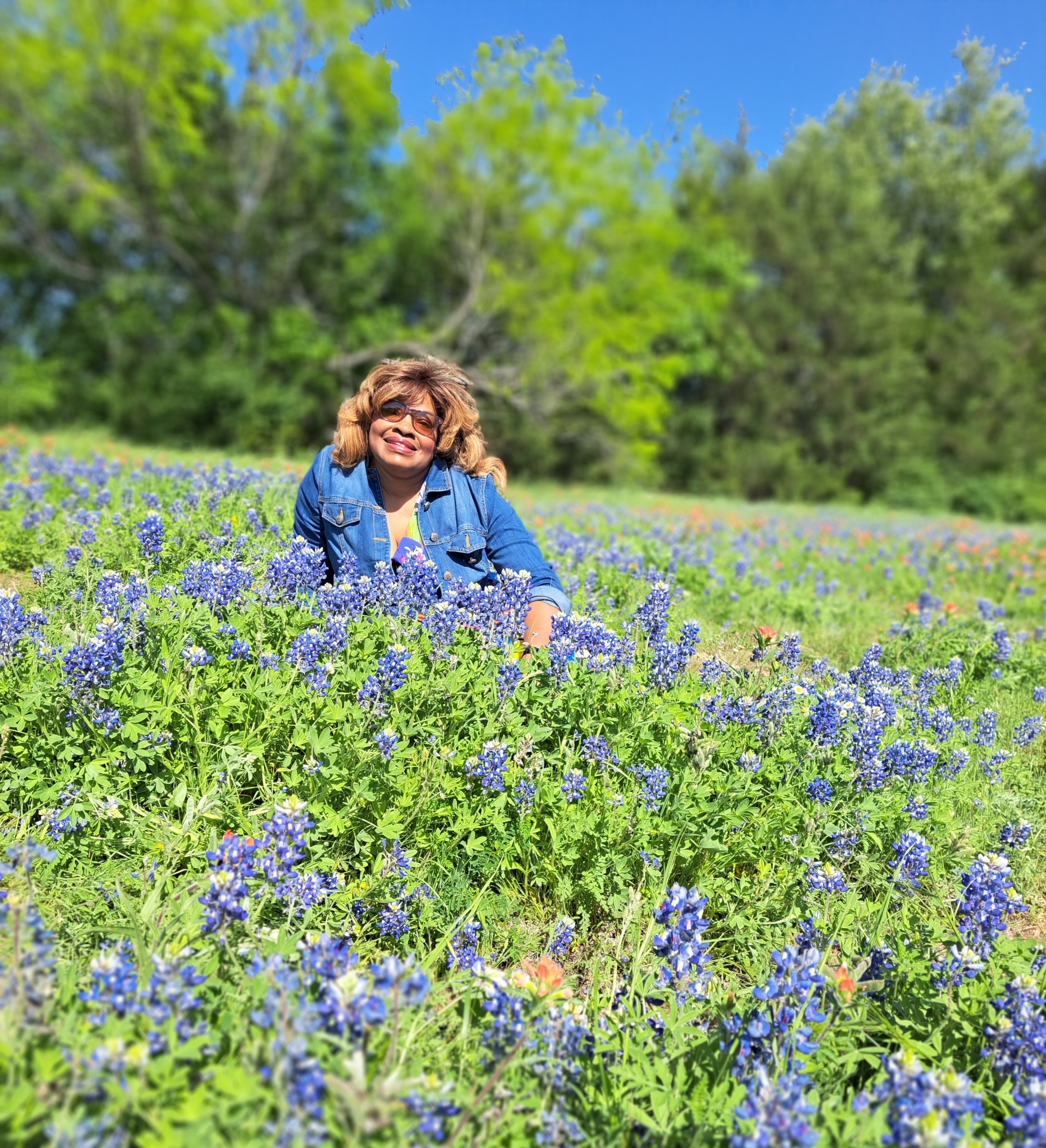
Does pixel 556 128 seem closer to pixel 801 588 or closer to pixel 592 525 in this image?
pixel 592 525

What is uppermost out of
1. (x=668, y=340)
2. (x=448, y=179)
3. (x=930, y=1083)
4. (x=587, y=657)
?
(x=448, y=179)

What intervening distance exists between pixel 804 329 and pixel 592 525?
85.6 feet

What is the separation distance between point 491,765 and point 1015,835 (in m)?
2.12

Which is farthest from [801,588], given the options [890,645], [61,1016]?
[61,1016]

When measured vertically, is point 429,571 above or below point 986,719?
above

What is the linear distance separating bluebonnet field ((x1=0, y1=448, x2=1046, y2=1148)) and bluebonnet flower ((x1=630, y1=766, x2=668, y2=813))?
0.6 inches

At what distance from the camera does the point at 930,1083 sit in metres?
1.84

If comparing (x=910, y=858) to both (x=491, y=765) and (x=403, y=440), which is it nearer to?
(x=491, y=765)

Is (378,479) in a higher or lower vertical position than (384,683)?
higher

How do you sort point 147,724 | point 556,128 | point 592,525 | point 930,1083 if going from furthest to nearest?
point 556,128 < point 592,525 < point 147,724 < point 930,1083

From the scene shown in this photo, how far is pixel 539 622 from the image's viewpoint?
13.7 feet

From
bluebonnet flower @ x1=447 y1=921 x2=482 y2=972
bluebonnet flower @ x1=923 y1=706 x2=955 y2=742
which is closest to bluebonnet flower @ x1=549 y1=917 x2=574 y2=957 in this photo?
bluebonnet flower @ x1=447 y1=921 x2=482 y2=972

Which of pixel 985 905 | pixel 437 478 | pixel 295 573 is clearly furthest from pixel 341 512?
pixel 985 905

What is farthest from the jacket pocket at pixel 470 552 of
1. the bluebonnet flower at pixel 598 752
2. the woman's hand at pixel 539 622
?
the bluebonnet flower at pixel 598 752
